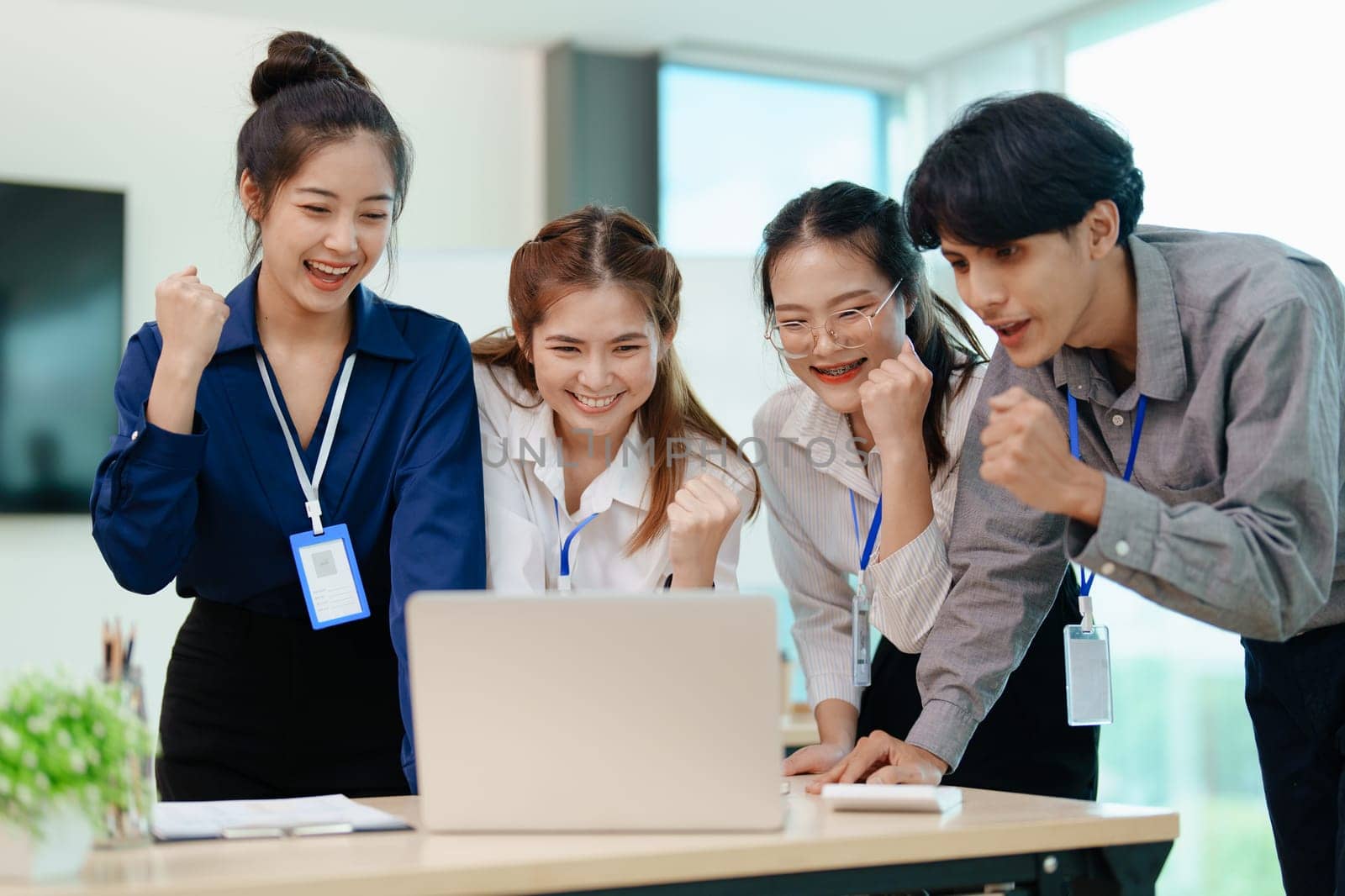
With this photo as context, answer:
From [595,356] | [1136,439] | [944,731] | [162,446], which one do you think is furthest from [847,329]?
[162,446]

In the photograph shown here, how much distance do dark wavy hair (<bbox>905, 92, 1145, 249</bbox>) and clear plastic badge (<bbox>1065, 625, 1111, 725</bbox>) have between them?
19.6 inches

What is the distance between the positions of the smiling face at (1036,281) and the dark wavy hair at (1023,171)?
20mm

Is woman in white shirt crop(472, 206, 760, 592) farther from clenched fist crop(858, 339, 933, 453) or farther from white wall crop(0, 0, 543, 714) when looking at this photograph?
white wall crop(0, 0, 543, 714)

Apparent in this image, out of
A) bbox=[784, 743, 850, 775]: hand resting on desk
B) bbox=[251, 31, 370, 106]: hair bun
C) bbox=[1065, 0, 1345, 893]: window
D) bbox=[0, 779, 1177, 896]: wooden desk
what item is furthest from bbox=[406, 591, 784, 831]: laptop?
bbox=[1065, 0, 1345, 893]: window

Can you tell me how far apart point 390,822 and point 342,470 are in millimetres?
702

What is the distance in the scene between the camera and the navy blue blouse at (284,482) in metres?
1.71

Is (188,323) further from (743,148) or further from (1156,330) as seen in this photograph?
(743,148)

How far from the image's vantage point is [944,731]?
171cm

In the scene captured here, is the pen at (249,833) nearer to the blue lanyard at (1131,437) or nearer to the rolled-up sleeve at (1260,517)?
the rolled-up sleeve at (1260,517)

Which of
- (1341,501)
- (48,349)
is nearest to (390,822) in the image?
(1341,501)

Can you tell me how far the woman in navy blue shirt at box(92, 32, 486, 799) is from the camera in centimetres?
181

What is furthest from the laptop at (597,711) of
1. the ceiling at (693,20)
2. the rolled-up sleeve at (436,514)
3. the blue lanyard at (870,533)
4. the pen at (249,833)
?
the ceiling at (693,20)

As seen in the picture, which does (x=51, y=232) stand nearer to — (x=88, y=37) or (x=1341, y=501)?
(x=88, y=37)

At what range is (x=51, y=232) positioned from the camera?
13.5 feet
